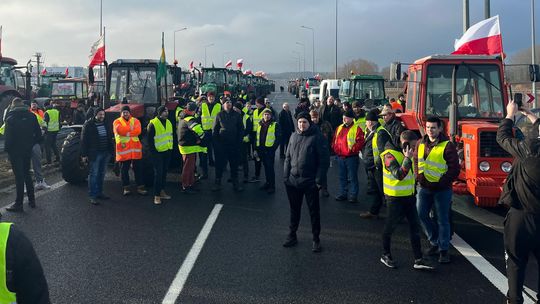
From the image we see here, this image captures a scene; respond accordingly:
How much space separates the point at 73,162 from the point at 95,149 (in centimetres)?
158

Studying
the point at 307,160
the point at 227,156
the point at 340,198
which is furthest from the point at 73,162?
the point at 307,160

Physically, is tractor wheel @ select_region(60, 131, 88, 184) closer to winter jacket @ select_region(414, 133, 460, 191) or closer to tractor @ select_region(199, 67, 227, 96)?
winter jacket @ select_region(414, 133, 460, 191)

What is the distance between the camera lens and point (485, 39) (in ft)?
32.2

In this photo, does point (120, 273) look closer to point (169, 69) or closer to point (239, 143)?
point (239, 143)

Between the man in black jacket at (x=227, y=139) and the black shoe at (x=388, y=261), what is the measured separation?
15.1ft

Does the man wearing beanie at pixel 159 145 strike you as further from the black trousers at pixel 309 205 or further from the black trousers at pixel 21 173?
the black trousers at pixel 309 205

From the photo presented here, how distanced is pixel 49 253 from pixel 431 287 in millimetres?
4548

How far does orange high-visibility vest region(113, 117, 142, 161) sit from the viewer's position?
9328 millimetres

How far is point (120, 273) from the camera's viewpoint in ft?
18.3

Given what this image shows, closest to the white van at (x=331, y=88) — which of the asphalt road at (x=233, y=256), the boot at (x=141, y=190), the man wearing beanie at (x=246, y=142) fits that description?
the man wearing beanie at (x=246, y=142)

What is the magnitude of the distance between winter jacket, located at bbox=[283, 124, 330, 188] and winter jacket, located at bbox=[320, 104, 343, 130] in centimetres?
598

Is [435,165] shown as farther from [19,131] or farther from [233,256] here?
[19,131]

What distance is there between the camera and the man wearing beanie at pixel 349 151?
29.8 ft

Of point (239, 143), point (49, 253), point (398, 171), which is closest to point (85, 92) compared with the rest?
point (239, 143)
